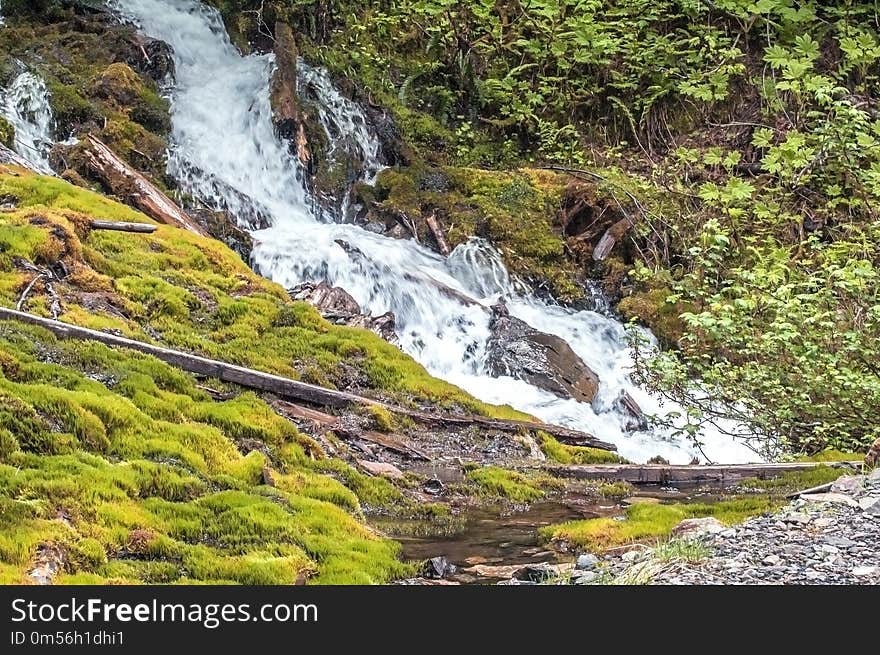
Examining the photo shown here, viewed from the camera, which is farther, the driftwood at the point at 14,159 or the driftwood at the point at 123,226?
the driftwood at the point at 14,159

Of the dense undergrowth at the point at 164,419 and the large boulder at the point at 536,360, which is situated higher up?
the large boulder at the point at 536,360

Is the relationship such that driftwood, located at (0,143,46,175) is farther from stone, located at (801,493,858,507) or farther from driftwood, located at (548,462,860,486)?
stone, located at (801,493,858,507)

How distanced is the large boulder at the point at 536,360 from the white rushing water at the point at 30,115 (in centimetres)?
1082

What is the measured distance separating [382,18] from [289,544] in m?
26.4

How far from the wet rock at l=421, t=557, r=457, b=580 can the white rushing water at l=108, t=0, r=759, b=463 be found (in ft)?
30.7

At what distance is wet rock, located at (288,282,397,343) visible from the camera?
16.9 meters

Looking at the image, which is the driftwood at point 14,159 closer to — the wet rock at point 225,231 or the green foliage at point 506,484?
the wet rock at point 225,231

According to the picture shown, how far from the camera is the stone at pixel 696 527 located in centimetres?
804

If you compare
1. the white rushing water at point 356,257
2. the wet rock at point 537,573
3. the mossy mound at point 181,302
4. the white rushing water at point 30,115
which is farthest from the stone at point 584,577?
the white rushing water at point 30,115

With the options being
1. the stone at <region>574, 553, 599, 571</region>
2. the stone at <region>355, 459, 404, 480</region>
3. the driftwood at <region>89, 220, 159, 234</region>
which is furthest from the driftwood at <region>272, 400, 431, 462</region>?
the driftwood at <region>89, 220, 159, 234</region>

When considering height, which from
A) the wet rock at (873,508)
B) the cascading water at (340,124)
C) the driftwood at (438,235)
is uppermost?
the cascading water at (340,124)

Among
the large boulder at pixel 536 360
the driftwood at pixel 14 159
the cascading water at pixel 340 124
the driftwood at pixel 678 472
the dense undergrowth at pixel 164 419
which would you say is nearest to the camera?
the dense undergrowth at pixel 164 419
